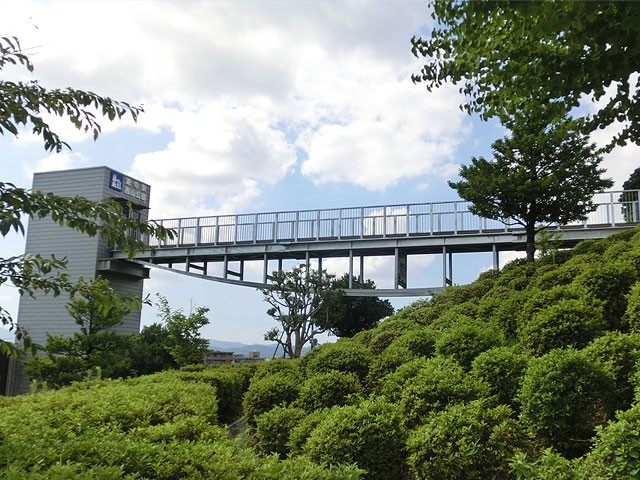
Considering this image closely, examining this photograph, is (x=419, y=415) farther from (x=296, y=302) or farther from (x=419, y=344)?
(x=296, y=302)

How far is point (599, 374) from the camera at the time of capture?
428 centimetres

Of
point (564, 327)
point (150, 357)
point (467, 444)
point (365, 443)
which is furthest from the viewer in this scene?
point (150, 357)

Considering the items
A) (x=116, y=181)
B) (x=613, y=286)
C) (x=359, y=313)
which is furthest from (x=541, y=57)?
(x=116, y=181)

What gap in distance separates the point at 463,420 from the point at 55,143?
12.7 ft

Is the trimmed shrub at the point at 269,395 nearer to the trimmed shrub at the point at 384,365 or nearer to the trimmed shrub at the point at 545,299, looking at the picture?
the trimmed shrub at the point at 384,365

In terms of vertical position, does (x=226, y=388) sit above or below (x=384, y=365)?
below

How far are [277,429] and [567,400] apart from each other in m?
2.90

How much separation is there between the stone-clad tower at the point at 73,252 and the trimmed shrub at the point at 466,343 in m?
22.6

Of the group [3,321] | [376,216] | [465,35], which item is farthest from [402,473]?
[376,216]

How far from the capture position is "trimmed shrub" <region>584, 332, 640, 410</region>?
438 centimetres

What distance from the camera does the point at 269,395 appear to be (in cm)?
641

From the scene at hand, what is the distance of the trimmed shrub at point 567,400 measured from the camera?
4.19 metres

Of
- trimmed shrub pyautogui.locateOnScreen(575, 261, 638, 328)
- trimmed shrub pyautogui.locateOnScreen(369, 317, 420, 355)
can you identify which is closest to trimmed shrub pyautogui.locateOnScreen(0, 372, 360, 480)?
trimmed shrub pyautogui.locateOnScreen(575, 261, 638, 328)

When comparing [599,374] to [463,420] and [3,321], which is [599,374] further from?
[3,321]
